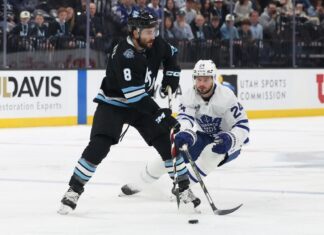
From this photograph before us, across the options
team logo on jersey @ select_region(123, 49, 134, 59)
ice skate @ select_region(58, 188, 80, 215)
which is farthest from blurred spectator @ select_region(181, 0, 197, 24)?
ice skate @ select_region(58, 188, 80, 215)

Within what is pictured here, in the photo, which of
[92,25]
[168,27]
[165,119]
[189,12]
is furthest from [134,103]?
[189,12]

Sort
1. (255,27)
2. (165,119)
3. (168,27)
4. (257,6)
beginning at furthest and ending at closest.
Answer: (257,6) → (255,27) → (168,27) → (165,119)

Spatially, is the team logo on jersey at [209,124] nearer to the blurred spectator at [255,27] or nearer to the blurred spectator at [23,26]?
the blurred spectator at [23,26]

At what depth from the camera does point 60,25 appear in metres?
13.2

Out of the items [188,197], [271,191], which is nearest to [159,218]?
[188,197]

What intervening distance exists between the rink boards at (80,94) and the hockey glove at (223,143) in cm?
663

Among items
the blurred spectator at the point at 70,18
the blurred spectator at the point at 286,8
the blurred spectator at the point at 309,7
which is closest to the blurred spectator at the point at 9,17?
the blurred spectator at the point at 70,18

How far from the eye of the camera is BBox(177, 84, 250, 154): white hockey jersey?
21.6ft

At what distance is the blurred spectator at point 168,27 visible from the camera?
14.4m

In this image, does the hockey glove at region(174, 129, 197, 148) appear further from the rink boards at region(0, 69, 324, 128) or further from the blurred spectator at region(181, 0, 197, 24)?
the blurred spectator at region(181, 0, 197, 24)

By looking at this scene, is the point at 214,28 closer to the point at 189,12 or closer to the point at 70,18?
the point at 189,12

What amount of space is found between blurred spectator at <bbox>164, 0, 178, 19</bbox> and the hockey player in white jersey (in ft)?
25.0

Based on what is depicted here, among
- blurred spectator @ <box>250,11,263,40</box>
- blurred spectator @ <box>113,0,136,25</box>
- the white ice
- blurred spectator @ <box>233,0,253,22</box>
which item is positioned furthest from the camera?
blurred spectator @ <box>250,11,263,40</box>

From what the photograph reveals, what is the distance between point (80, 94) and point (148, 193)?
6677mm
